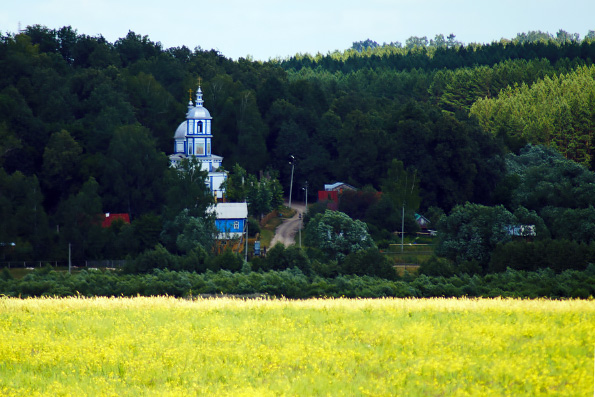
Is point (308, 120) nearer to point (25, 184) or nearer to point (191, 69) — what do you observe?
point (191, 69)

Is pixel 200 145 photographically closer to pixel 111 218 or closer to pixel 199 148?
pixel 199 148

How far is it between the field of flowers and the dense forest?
27.2 m

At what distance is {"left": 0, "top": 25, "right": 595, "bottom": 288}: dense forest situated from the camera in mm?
72625

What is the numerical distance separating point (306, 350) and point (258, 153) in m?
75.1

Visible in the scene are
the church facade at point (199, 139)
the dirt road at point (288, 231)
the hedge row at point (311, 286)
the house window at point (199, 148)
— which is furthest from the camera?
the house window at point (199, 148)

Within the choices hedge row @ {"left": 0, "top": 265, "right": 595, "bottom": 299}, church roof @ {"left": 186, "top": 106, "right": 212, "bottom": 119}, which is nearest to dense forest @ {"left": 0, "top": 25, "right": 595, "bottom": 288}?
church roof @ {"left": 186, "top": 106, "right": 212, "bottom": 119}

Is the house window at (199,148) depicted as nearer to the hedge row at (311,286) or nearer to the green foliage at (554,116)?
the green foliage at (554,116)

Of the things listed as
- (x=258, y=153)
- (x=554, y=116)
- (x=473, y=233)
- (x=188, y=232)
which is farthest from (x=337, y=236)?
(x=554, y=116)

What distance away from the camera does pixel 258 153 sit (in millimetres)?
99125

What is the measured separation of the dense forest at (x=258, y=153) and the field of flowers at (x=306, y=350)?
89.2 feet

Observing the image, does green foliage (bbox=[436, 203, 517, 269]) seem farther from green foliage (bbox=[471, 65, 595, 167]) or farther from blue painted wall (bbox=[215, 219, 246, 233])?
green foliage (bbox=[471, 65, 595, 167])

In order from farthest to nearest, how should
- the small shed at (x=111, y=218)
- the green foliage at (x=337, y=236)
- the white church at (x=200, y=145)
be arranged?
the white church at (x=200, y=145)
the small shed at (x=111, y=218)
the green foliage at (x=337, y=236)

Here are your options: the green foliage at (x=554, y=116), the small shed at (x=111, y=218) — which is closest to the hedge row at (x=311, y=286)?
the small shed at (x=111, y=218)

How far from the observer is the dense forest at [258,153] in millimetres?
72625
